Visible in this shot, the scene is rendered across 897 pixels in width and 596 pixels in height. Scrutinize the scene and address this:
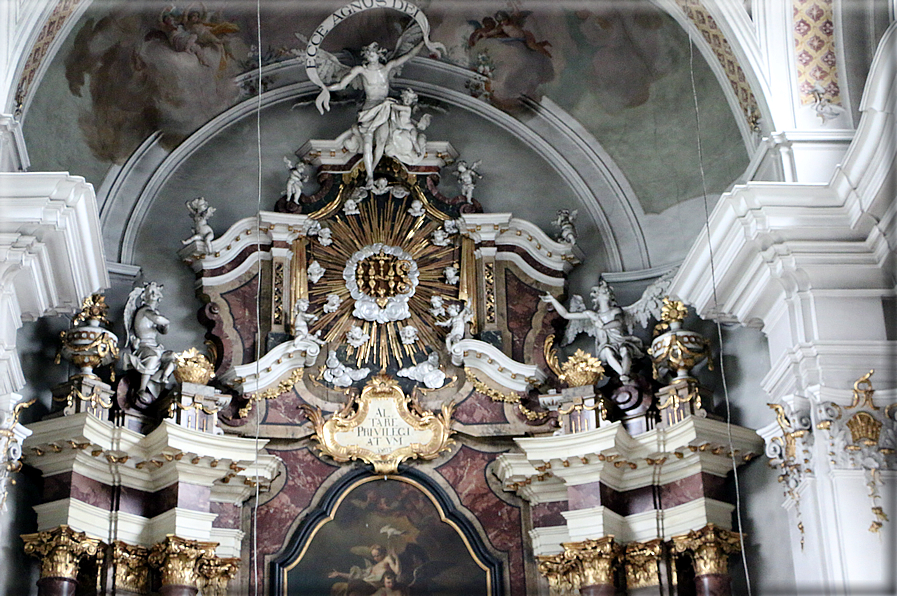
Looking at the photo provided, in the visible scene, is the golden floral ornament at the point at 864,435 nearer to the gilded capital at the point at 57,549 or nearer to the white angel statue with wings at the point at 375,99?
the white angel statue with wings at the point at 375,99

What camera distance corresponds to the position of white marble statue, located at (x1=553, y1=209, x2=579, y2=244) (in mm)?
14500

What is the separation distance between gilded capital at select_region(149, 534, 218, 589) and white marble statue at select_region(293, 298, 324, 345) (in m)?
2.27

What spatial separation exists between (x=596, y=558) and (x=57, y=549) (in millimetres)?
4770

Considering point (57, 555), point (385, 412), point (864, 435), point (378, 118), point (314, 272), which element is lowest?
point (57, 555)

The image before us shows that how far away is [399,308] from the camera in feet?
46.5

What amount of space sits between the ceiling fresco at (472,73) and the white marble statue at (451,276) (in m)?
2.06

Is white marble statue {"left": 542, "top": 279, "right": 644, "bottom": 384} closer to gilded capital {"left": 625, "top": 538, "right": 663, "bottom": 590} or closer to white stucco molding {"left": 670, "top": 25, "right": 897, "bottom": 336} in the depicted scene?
gilded capital {"left": 625, "top": 538, "right": 663, "bottom": 590}

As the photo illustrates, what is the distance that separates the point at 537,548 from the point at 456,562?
780mm

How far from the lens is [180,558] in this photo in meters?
12.3

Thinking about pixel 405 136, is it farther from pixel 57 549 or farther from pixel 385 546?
pixel 57 549

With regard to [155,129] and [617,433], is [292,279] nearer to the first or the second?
[155,129]

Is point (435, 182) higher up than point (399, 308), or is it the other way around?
point (435, 182)

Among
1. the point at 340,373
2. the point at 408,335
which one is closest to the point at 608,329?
the point at 408,335

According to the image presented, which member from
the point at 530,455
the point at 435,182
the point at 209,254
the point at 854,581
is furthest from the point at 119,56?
the point at 854,581
